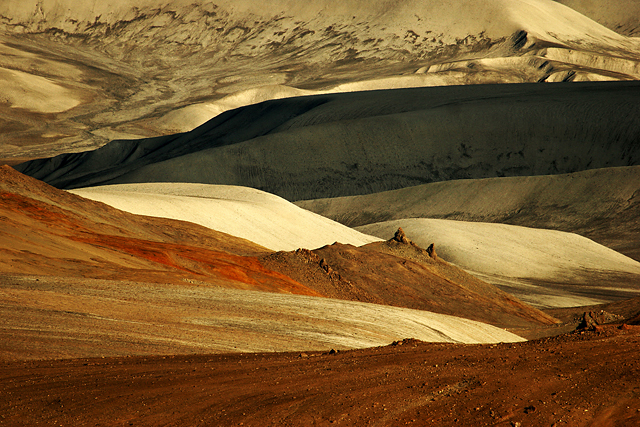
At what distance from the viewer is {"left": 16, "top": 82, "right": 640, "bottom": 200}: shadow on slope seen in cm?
5094

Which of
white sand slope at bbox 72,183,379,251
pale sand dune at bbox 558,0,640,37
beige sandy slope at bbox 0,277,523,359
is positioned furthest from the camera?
pale sand dune at bbox 558,0,640,37

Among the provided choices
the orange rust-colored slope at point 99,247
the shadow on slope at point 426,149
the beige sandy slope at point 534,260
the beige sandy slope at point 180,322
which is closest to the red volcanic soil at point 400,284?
the orange rust-colored slope at point 99,247

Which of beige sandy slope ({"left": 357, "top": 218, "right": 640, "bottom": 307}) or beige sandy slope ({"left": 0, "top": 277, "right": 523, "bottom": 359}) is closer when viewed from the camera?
beige sandy slope ({"left": 0, "top": 277, "right": 523, "bottom": 359})

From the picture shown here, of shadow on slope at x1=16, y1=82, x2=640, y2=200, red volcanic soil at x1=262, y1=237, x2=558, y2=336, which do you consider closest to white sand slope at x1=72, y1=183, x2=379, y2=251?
red volcanic soil at x1=262, y1=237, x2=558, y2=336

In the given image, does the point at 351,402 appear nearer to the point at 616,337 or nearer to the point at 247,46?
the point at 616,337

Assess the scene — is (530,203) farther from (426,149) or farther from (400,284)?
(400,284)

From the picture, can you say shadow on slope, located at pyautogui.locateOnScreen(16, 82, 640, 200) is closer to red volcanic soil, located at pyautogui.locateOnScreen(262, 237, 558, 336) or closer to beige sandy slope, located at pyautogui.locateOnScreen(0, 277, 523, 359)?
red volcanic soil, located at pyautogui.locateOnScreen(262, 237, 558, 336)

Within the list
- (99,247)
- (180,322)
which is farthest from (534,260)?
(180,322)

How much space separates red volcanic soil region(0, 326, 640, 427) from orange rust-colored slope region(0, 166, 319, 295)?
17.9 feet

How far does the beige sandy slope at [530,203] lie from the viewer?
4103 centimetres

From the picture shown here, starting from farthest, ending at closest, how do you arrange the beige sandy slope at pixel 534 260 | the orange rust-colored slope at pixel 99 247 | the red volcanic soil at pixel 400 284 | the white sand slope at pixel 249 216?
the beige sandy slope at pixel 534 260 → the white sand slope at pixel 249 216 → the red volcanic soil at pixel 400 284 → the orange rust-colored slope at pixel 99 247

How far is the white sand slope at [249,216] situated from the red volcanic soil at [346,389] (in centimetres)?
1755

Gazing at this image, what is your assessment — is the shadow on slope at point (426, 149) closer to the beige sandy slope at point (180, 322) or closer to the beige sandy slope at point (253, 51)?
the beige sandy slope at point (253, 51)

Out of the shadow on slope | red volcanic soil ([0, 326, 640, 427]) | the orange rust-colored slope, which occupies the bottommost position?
the shadow on slope
